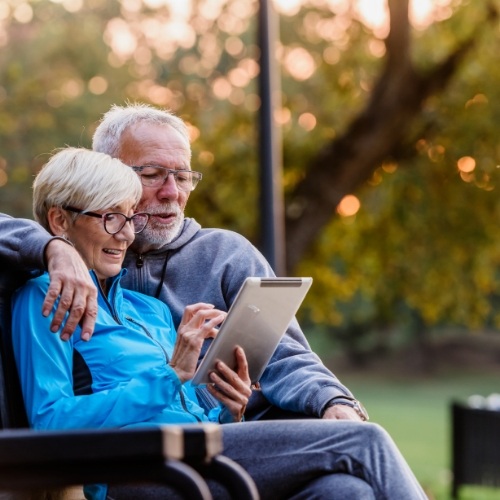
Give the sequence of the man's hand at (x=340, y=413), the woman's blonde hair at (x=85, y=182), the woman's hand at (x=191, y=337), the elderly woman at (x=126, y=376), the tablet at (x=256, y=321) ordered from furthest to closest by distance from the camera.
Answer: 1. the man's hand at (x=340, y=413)
2. the woman's blonde hair at (x=85, y=182)
3. the tablet at (x=256, y=321)
4. the woman's hand at (x=191, y=337)
5. the elderly woman at (x=126, y=376)

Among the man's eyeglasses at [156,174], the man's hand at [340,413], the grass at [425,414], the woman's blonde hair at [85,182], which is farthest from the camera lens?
the grass at [425,414]

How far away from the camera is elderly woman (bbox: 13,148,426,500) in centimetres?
292

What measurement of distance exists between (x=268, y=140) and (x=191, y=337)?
5.88 meters

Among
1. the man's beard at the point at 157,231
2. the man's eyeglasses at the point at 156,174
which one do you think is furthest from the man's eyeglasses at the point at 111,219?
the man's eyeglasses at the point at 156,174

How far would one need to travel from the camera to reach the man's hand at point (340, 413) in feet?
11.5

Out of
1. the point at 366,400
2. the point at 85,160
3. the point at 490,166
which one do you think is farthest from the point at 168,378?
the point at 366,400

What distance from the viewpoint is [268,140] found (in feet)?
29.1

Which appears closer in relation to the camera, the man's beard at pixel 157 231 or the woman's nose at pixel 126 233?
the woman's nose at pixel 126 233

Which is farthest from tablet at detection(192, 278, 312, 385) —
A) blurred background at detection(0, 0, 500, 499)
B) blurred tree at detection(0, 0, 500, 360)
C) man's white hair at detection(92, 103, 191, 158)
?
blurred tree at detection(0, 0, 500, 360)

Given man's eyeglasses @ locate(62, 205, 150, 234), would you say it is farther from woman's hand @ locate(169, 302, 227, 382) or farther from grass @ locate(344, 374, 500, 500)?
grass @ locate(344, 374, 500, 500)

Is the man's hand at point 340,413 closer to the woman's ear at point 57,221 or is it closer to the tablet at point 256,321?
the tablet at point 256,321

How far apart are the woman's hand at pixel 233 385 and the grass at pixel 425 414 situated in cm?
685

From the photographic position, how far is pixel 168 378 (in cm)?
298

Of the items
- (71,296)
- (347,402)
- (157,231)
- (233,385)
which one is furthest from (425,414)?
(71,296)
